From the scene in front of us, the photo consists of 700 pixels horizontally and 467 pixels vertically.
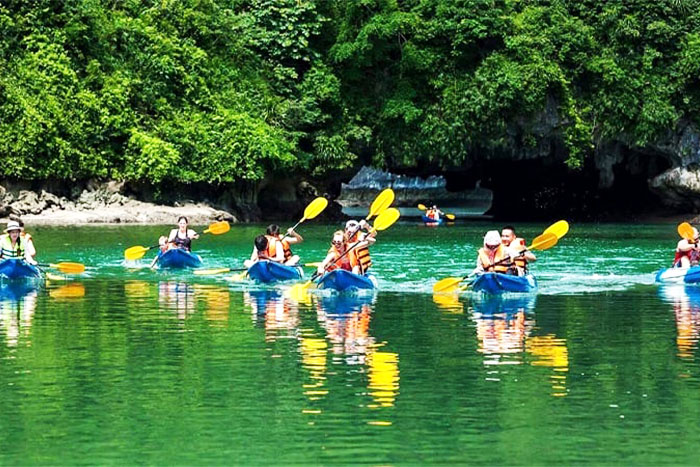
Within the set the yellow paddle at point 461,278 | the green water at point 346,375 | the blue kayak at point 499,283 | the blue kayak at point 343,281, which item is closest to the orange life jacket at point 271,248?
the green water at point 346,375

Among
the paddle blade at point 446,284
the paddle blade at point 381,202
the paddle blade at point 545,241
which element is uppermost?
the paddle blade at point 381,202

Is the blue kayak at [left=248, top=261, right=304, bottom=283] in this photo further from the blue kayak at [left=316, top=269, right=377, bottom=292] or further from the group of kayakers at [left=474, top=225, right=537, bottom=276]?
the group of kayakers at [left=474, top=225, right=537, bottom=276]

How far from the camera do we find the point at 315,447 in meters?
9.61

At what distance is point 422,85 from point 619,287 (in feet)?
76.7

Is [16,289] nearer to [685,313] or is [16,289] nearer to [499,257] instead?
[499,257]

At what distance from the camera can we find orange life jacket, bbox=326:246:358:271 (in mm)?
20922

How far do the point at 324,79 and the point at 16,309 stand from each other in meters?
27.5

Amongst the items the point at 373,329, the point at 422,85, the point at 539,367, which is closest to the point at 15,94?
the point at 422,85

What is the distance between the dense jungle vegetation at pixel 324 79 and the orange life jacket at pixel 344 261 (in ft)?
72.3

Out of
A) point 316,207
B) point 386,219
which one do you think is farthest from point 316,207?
point 386,219

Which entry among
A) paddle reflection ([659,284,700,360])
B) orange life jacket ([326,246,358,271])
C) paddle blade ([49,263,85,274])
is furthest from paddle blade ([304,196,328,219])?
paddle reflection ([659,284,700,360])

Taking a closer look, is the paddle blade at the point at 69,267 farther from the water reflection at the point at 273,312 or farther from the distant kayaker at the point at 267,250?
the water reflection at the point at 273,312

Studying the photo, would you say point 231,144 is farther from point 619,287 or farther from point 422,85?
point 619,287

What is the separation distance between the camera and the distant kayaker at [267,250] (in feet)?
73.5
